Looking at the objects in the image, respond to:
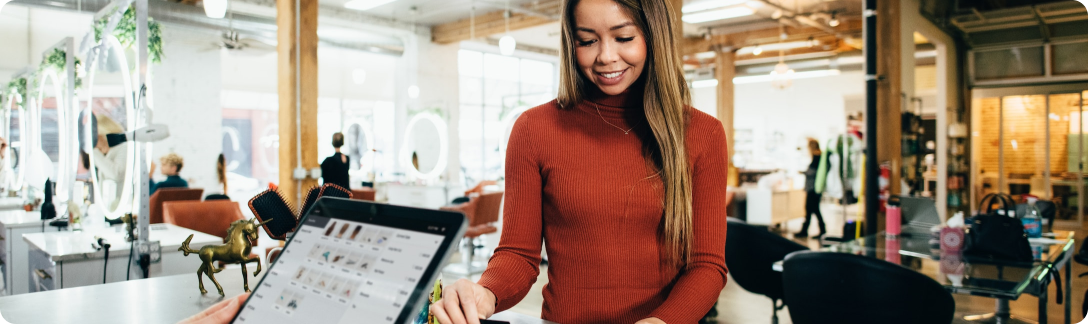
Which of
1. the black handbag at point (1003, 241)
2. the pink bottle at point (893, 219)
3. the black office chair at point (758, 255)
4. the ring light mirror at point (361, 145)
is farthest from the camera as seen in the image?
the ring light mirror at point (361, 145)

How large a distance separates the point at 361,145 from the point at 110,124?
25.8ft

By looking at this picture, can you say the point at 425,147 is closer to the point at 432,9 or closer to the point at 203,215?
the point at 432,9

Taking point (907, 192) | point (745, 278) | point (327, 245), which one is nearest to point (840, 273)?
point (745, 278)

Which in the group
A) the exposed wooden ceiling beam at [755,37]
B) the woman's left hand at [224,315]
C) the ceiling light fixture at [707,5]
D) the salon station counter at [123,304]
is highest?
the ceiling light fixture at [707,5]

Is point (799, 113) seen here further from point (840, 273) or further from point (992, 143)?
point (840, 273)

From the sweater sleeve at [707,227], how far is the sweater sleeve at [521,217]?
10.1 inches

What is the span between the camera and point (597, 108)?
1271 mm

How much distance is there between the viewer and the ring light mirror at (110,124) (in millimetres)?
3053

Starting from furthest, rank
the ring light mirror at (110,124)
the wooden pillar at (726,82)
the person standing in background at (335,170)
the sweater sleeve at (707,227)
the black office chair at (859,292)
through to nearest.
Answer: the wooden pillar at (726,82) → the person standing in background at (335,170) → the ring light mirror at (110,124) → the black office chair at (859,292) → the sweater sleeve at (707,227)

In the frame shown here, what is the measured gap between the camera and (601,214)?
1188 mm

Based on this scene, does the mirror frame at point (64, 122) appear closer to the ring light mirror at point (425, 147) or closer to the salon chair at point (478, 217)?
the salon chair at point (478, 217)

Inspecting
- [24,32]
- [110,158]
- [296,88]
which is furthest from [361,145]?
[110,158]

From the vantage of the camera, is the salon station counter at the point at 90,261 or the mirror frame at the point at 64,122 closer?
the salon station counter at the point at 90,261

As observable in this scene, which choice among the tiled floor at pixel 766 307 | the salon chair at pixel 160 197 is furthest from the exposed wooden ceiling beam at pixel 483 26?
Result: the salon chair at pixel 160 197
